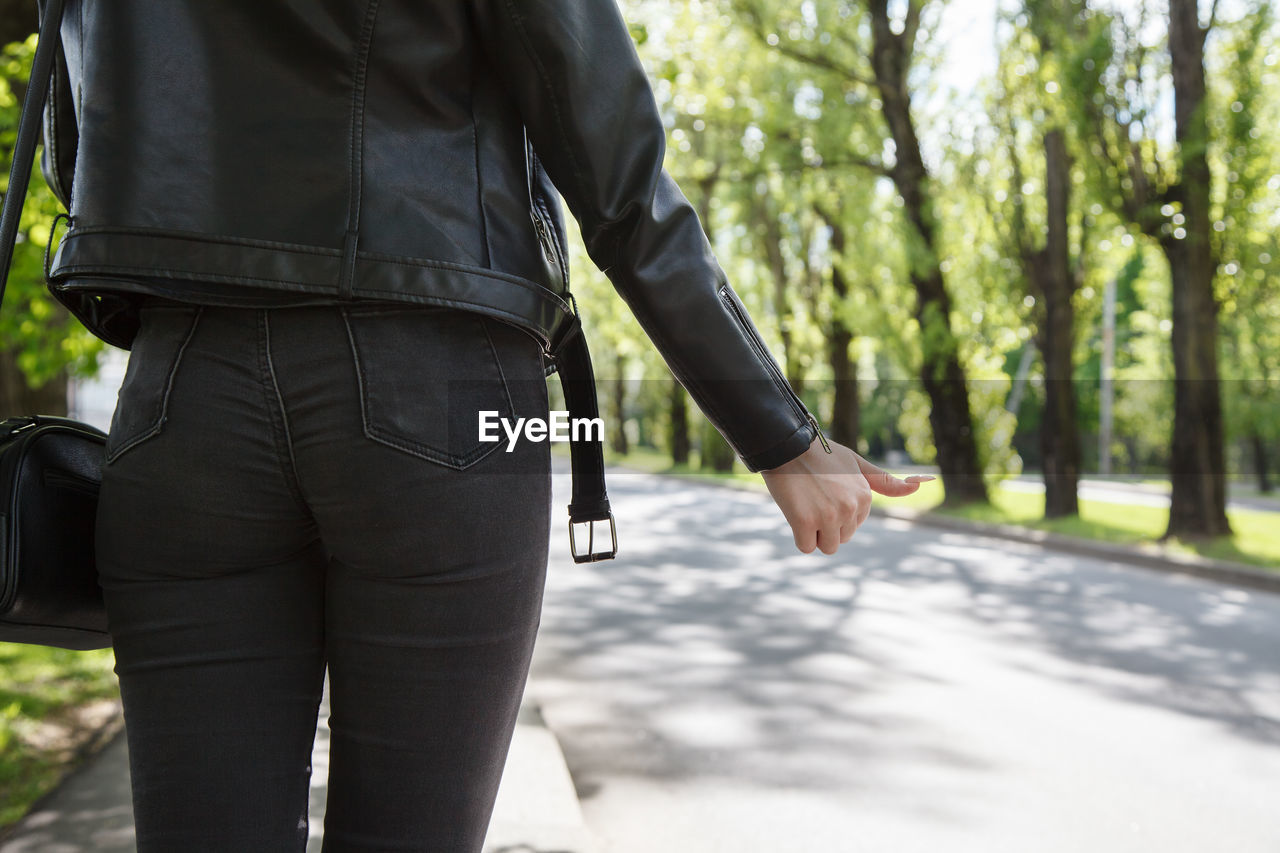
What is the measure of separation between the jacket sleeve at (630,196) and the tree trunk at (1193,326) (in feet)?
41.0

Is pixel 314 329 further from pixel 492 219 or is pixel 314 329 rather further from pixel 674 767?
pixel 674 767

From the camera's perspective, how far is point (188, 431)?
111cm

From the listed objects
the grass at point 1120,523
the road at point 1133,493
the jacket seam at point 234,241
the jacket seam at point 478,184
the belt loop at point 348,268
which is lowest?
the road at point 1133,493

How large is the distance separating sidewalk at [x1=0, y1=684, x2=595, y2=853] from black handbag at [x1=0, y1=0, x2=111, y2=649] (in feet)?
5.92

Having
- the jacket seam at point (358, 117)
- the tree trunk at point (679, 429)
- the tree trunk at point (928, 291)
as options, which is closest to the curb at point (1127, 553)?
the tree trunk at point (928, 291)

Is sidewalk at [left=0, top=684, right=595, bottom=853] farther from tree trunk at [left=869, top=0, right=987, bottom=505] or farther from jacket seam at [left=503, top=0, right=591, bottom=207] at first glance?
tree trunk at [left=869, top=0, right=987, bottom=505]

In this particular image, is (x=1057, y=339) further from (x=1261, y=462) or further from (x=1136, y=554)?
(x=1261, y=462)

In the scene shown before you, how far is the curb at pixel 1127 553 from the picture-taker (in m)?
10.1

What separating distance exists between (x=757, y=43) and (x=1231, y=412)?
73.8 ft

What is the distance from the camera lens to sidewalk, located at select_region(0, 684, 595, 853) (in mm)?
3209

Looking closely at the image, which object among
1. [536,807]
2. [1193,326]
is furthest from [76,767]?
[1193,326]

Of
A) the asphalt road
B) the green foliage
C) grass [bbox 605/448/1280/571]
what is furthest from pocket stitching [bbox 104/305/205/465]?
grass [bbox 605/448/1280/571]

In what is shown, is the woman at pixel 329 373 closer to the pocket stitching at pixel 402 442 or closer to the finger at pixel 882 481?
the pocket stitching at pixel 402 442

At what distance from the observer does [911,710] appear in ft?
17.0
